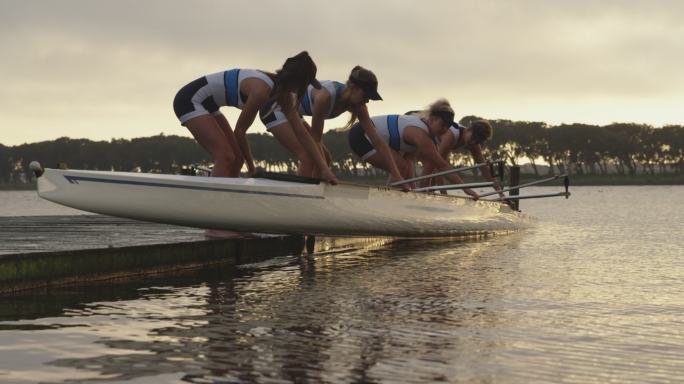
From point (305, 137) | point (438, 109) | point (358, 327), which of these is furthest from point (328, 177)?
point (438, 109)

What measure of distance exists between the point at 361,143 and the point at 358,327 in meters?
9.83

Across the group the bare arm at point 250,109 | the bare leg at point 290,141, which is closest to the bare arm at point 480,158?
the bare leg at point 290,141

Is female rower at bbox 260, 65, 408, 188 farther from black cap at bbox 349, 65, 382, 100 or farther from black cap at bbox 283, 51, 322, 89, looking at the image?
black cap at bbox 283, 51, 322, 89

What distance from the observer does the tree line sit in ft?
478

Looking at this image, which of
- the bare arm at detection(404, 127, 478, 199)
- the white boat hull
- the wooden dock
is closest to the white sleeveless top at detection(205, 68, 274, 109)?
the white boat hull

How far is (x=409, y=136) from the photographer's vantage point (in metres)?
16.0

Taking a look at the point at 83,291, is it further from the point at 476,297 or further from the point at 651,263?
the point at 651,263

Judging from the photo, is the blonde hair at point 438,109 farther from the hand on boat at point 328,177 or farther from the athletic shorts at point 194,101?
the athletic shorts at point 194,101

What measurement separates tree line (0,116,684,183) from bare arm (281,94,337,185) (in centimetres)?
12075

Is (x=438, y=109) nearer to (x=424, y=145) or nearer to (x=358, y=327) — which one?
(x=424, y=145)

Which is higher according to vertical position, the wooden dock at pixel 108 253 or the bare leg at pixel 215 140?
the bare leg at pixel 215 140

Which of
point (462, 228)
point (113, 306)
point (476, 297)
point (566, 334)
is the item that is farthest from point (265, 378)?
point (462, 228)

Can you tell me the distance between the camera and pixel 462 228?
17.0 metres

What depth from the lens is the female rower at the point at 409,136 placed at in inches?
631
